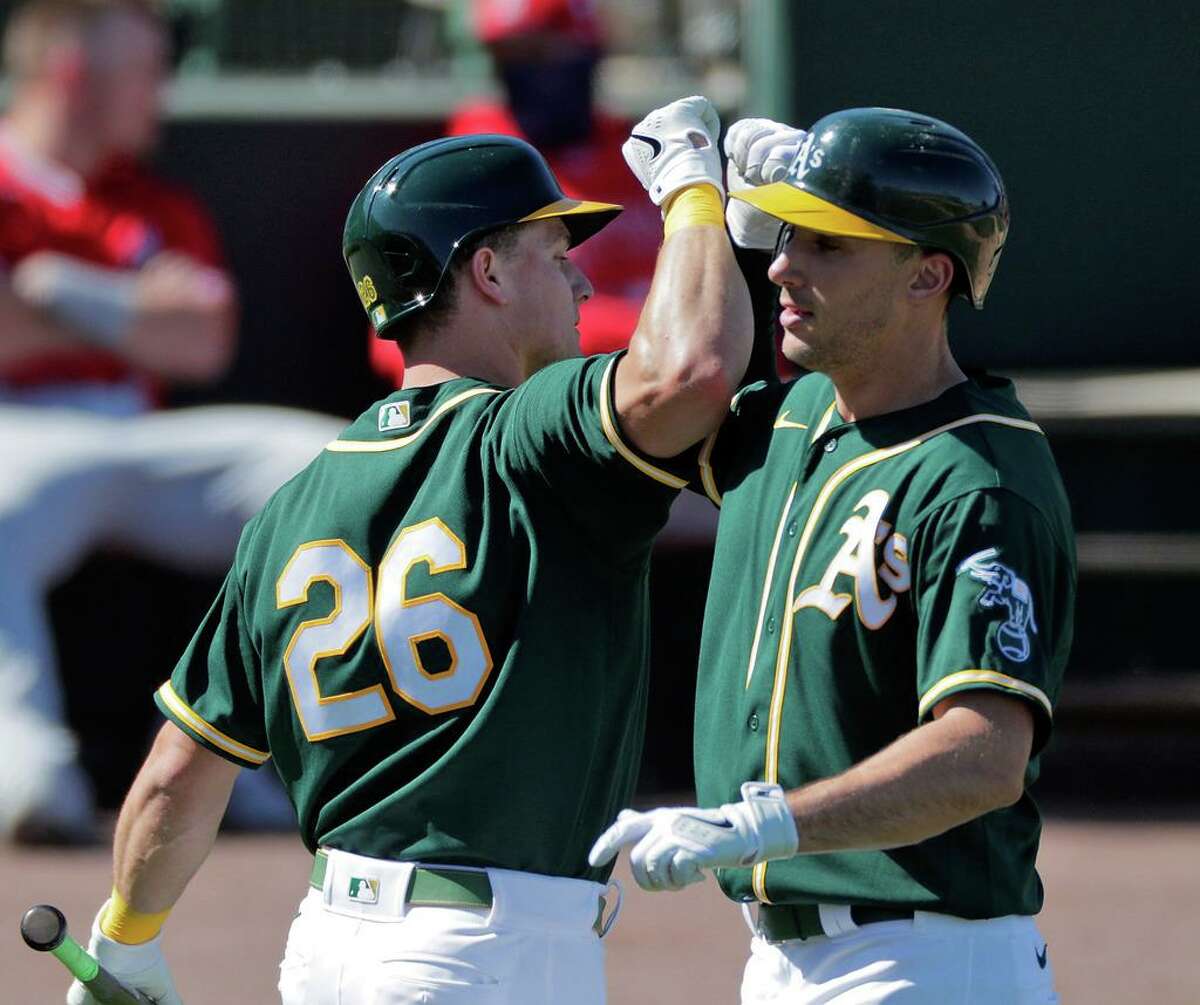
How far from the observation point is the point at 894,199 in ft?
9.30

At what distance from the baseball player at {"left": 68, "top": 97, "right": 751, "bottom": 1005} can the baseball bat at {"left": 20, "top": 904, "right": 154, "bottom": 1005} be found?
1.14 ft

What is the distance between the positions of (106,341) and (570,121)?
1918mm

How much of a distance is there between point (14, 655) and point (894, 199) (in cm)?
528

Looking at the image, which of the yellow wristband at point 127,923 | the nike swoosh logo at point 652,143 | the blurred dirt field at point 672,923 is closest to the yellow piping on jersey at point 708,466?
the nike swoosh logo at point 652,143

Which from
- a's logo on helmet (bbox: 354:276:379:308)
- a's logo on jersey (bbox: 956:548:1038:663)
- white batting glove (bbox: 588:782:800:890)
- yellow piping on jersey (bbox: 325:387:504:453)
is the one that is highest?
a's logo on helmet (bbox: 354:276:379:308)

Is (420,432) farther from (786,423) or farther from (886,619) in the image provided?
(886,619)

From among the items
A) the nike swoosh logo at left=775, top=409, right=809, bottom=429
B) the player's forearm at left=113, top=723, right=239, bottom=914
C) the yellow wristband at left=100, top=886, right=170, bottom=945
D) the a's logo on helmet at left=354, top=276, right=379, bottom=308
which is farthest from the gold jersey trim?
the yellow wristband at left=100, top=886, right=170, bottom=945

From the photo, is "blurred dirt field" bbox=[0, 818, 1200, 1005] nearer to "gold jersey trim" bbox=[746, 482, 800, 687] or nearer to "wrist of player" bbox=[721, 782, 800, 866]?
"gold jersey trim" bbox=[746, 482, 800, 687]

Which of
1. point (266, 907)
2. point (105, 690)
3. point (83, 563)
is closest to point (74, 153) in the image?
point (83, 563)

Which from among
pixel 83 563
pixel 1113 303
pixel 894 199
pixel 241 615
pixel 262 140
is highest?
pixel 894 199

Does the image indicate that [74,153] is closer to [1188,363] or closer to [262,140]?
[262,140]

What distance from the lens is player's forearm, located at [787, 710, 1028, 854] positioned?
8.26 ft

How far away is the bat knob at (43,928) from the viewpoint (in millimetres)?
3094

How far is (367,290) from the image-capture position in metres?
3.26
